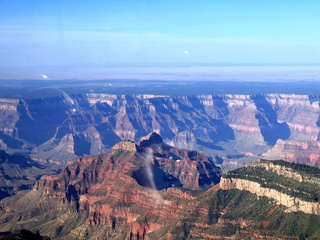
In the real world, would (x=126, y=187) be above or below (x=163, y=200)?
above

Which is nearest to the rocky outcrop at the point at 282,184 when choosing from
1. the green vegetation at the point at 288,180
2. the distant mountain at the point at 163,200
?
the green vegetation at the point at 288,180

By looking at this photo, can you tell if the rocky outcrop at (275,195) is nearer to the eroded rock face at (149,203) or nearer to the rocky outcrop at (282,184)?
the rocky outcrop at (282,184)

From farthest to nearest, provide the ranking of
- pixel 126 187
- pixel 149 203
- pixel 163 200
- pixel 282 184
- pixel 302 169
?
pixel 126 187 → pixel 149 203 → pixel 163 200 → pixel 302 169 → pixel 282 184

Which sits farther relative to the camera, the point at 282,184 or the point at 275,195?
the point at 282,184

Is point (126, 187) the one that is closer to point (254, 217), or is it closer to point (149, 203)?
point (149, 203)

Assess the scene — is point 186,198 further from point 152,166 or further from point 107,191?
point 152,166

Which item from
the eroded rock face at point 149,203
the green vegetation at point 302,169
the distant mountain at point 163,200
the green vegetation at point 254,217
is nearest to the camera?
the green vegetation at point 254,217

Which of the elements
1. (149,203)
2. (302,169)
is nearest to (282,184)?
(302,169)

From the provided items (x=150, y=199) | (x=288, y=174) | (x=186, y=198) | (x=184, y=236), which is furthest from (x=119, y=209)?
(x=288, y=174)

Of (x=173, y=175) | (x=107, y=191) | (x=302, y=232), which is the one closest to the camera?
(x=302, y=232)
